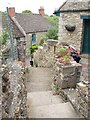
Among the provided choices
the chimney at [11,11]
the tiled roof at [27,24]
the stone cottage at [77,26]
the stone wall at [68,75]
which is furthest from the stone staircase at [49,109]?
the chimney at [11,11]

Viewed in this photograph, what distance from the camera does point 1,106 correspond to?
10.8 feet

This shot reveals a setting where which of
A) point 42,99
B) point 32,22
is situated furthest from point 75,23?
point 32,22

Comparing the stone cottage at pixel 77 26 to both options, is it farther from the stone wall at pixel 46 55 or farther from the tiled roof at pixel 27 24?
the tiled roof at pixel 27 24

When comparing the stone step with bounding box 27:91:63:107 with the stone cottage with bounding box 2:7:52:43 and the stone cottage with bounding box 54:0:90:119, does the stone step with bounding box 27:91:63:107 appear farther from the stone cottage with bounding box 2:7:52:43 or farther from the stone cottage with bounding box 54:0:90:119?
the stone cottage with bounding box 2:7:52:43

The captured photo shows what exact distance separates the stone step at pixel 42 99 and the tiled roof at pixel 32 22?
1662cm

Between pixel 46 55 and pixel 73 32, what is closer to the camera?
pixel 73 32

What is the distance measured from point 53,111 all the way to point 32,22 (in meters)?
21.2

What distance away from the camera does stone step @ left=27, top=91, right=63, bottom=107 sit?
5.93 metres

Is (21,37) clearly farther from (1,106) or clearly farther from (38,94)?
(1,106)

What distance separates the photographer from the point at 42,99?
618 cm

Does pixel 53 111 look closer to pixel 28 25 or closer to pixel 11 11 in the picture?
pixel 11 11

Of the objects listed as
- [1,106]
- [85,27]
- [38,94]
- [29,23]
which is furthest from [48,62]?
[29,23]

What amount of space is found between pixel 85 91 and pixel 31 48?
16.5 metres

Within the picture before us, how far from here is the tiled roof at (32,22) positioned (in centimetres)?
2364
